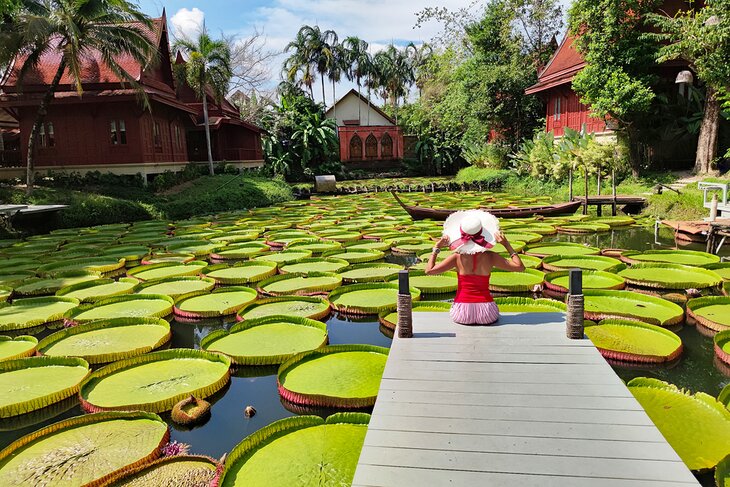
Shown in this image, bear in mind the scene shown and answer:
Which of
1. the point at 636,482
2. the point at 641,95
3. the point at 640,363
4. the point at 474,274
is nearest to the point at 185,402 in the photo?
the point at 474,274

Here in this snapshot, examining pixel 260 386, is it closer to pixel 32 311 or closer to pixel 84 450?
pixel 84 450

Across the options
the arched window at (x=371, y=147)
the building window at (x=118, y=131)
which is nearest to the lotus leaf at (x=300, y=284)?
the building window at (x=118, y=131)

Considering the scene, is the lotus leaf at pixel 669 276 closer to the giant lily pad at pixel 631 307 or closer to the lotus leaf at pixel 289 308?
the giant lily pad at pixel 631 307

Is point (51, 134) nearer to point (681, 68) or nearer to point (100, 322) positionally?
point (100, 322)

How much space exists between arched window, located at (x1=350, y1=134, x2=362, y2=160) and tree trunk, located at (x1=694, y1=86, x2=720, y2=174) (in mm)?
25696

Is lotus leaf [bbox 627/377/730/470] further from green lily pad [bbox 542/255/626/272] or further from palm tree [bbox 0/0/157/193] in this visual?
palm tree [bbox 0/0/157/193]

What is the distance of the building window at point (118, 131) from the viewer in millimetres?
20453

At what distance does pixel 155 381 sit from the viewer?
14.6 ft

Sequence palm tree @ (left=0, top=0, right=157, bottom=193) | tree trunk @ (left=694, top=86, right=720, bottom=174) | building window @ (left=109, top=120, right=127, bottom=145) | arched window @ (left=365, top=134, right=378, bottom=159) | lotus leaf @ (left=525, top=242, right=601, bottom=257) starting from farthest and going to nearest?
arched window @ (left=365, top=134, right=378, bottom=159) < building window @ (left=109, top=120, right=127, bottom=145) < tree trunk @ (left=694, top=86, right=720, bottom=174) < palm tree @ (left=0, top=0, right=157, bottom=193) < lotus leaf @ (left=525, top=242, right=601, bottom=257)

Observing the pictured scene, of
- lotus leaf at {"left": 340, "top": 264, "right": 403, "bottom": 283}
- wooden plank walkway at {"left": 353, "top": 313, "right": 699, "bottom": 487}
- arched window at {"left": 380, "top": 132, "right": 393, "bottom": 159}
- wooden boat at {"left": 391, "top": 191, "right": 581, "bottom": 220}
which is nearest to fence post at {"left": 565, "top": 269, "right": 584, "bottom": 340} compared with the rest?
wooden plank walkway at {"left": 353, "top": 313, "right": 699, "bottom": 487}

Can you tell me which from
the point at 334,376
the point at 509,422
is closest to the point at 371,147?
the point at 334,376

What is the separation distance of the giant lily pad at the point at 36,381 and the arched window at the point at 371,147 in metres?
35.3

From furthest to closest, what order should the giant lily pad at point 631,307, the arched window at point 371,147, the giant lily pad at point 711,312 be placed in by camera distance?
1. the arched window at point 371,147
2. the giant lily pad at point 631,307
3. the giant lily pad at point 711,312

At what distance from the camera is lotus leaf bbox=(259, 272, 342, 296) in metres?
7.25
